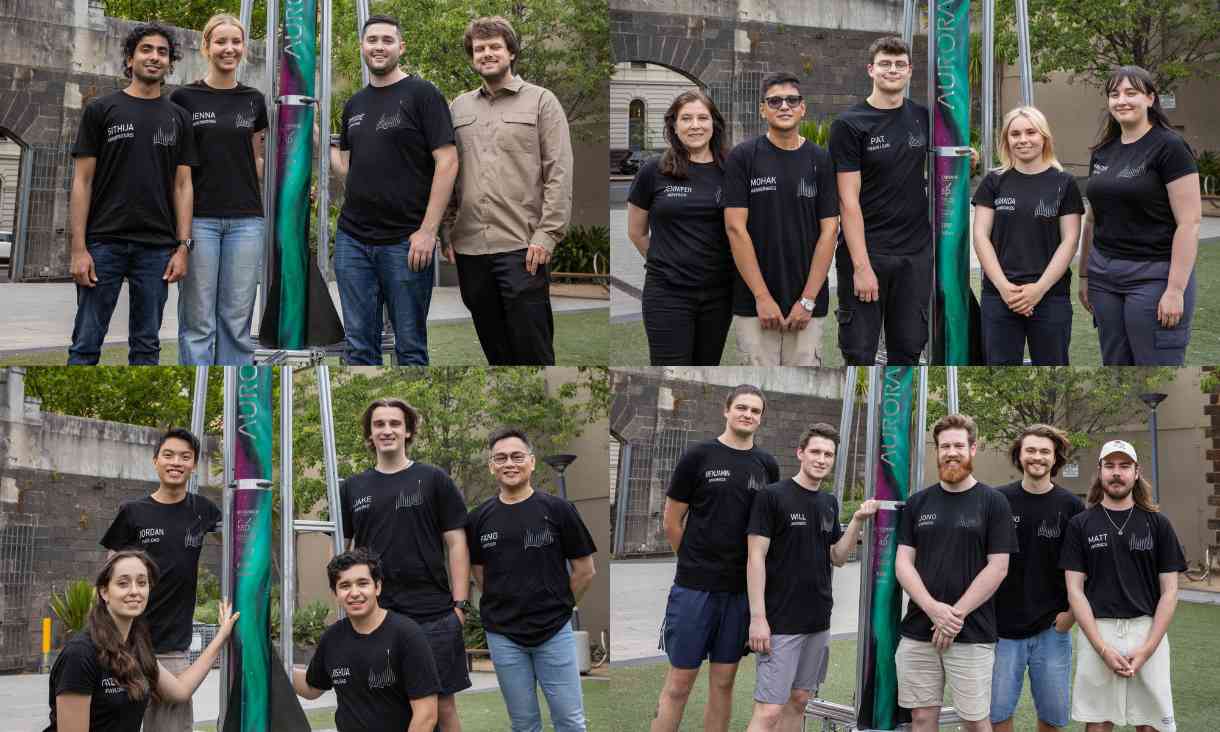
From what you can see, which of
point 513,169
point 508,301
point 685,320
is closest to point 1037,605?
point 685,320

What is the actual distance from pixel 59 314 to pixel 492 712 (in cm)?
420

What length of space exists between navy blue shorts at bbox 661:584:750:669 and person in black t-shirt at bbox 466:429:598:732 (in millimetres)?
407

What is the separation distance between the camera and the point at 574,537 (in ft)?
20.5

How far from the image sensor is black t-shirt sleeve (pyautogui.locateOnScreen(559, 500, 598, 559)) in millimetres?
6242

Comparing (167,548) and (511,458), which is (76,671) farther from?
(511,458)

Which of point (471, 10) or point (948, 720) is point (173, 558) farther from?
point (471, 10)

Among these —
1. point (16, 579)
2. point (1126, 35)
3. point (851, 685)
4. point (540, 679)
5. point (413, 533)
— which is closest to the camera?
point (413, 533)

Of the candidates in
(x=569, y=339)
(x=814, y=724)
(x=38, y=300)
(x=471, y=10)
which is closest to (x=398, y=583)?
(x=814, y=724)

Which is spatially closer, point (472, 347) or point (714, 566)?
point (714, 566)

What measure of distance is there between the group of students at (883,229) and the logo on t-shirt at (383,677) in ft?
5.47

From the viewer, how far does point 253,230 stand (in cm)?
625

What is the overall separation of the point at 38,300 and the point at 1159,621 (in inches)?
348

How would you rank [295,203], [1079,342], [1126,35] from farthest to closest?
[1126,35], [1079,342], [295,203]

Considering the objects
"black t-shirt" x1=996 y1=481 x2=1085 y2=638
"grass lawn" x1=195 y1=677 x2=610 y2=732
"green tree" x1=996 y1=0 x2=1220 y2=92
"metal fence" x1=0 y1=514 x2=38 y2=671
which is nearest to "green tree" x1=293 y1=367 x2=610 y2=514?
"grass lawn" x1=195 y1=677 x2=610 y2=732
